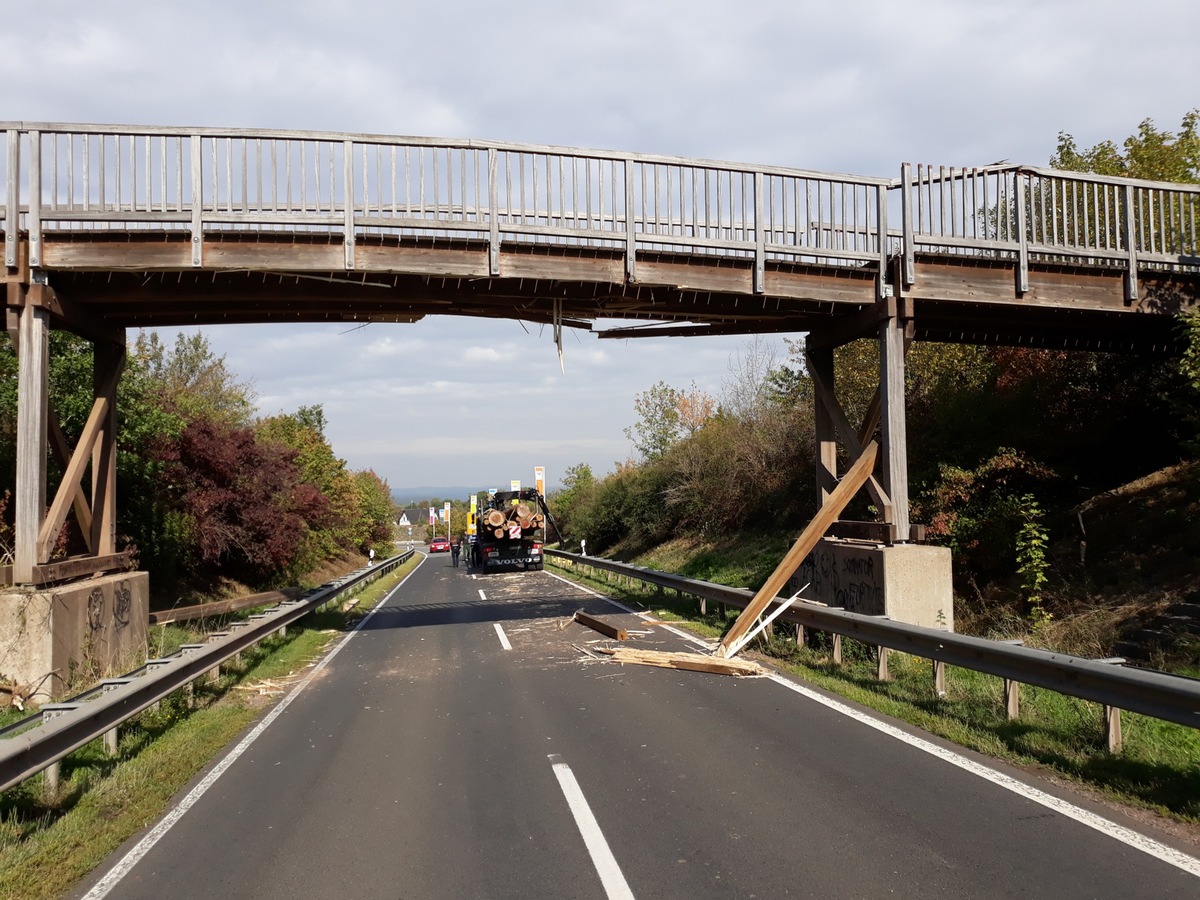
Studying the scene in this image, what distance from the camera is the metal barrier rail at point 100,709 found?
5602mm

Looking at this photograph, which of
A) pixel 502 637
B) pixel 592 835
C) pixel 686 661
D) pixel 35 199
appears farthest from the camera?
pixel 502 637

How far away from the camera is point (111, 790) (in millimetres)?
6512

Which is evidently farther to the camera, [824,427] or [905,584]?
[824,427]

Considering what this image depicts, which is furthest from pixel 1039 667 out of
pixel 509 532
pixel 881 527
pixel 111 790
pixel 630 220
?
pixel 509 532

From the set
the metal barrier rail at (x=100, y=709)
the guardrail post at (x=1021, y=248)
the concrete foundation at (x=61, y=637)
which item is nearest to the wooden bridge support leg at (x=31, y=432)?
the concrete foundation at (x=61, y=637)

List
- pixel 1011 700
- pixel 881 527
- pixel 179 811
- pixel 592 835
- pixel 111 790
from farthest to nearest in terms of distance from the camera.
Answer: pixel 881 527, pixel 1011 700, pixel 111 790, pixel 179 811, pixel 592 835

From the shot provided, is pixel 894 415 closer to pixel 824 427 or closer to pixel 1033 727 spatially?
pixel 824 427

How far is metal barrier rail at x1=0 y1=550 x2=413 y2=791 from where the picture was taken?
5.60 meters

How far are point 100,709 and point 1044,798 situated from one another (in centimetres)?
673

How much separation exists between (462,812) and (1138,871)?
393cm

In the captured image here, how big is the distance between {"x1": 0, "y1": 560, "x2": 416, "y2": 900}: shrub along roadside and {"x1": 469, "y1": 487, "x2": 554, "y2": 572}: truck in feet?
74.8

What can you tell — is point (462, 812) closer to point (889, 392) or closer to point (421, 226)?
point (421, 226)

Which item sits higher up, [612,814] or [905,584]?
[905,584]

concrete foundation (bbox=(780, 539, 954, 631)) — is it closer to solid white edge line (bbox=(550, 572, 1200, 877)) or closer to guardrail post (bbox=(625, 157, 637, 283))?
solid white edge line (bbox=(550, 572, 1200, 877))
